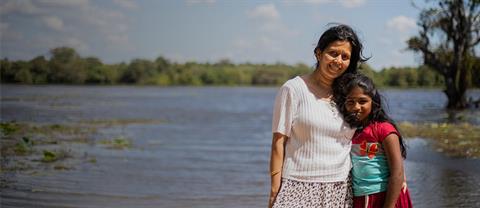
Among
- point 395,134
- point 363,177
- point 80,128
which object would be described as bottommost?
point 80,128

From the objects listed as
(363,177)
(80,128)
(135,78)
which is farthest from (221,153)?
(135,78)

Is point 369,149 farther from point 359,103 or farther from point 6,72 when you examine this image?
point 6,72

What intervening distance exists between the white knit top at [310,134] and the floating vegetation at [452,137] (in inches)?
370

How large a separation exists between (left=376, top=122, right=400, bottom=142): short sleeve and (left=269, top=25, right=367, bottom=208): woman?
0.13m

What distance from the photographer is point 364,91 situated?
307 cm

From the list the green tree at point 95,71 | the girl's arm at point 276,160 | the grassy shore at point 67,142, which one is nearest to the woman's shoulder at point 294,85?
the girl's arm at point 276,160

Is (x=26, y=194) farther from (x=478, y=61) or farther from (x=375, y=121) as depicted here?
(x=478, y=61)

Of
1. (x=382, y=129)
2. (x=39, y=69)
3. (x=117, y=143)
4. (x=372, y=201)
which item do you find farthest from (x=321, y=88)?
(x=39, y=69)

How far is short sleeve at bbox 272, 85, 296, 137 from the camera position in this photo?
9.73 ft

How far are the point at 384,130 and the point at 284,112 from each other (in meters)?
0.51

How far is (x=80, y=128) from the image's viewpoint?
19.5 meters

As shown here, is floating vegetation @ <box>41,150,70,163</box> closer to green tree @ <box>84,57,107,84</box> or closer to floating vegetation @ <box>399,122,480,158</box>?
floating vegetation @ <box>399,122,480,158</box>

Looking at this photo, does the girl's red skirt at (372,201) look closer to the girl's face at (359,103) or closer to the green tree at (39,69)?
the girl's face at (359,103)

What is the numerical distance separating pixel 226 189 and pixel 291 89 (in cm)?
610
